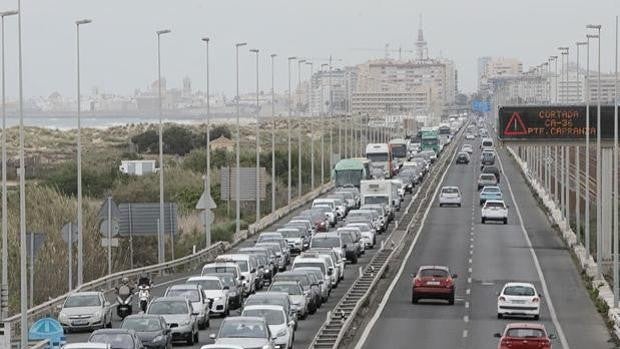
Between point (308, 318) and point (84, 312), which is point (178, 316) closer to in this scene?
point (84, 312)

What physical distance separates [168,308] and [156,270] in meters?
21.4

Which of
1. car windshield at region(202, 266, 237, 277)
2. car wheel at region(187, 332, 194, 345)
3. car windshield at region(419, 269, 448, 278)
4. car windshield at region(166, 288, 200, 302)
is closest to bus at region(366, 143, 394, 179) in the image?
car windshield at region(202, 266, 237, 277)

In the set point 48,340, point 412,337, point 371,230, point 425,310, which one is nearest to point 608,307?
point 425,310

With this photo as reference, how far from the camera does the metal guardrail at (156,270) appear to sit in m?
43.3

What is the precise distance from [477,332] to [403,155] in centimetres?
10918

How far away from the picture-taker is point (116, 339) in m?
32.7

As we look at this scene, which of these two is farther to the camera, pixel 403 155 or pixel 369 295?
pixel 403 155

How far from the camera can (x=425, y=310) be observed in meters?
49.3

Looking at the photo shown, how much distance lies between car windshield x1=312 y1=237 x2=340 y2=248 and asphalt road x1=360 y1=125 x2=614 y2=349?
9.02 feet

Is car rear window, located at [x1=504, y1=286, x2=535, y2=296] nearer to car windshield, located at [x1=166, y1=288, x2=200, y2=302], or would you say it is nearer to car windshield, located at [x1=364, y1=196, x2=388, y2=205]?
car windshield, located at [x1=166, y1=288, x2=200, y2=302]

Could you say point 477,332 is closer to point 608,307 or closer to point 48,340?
point 608,307

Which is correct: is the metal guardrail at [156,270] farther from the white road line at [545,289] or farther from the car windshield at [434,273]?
the white road line at [545,289]

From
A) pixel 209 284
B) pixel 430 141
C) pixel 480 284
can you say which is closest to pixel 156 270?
pixel 480 284

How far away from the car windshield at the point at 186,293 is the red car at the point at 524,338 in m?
9.44
